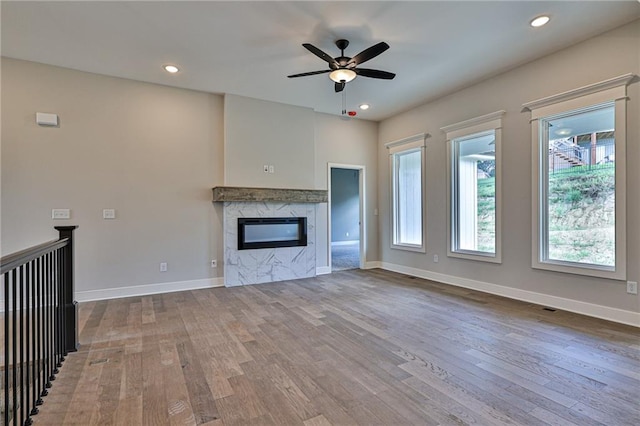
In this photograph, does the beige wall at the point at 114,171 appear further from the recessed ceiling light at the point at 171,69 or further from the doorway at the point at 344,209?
the doorway at the point at 344,209

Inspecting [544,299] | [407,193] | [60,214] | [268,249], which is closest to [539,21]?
[544,299]

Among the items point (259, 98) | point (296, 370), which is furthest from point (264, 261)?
point (296, 370)

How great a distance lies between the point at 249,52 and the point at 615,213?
444 centimetres

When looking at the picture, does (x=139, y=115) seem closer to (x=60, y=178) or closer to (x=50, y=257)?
(x=60, y=178)

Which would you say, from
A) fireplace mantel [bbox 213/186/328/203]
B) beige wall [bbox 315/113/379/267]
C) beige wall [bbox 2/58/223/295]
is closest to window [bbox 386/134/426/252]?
beige wall [bbox 315/113/379/267]

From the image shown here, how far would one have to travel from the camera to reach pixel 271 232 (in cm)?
546

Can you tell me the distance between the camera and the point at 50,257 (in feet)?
7.69

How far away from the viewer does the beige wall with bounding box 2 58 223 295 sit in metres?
3.93

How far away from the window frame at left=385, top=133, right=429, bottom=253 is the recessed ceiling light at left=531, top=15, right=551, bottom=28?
2.41 m

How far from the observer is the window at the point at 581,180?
10.8 ft

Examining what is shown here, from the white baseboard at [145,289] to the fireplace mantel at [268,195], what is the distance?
1333 millimetres

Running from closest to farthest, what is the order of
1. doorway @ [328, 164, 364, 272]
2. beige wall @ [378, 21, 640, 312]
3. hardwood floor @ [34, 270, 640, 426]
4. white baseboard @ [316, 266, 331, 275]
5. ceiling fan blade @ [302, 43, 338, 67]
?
hardwood floor @ [34, 270, 640, 426], ceiling fan blade @ [302, 43, 338, 67], beige wall @ [378, 21, 640, 312], white baseboard @ [316, 266, 331, 275], doorway @ [328, 164, 364, 272]

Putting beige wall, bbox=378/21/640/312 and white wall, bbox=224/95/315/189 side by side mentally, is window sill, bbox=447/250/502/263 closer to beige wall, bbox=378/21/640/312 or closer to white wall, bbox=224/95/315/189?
beige wall, bbox=378/21/640/312

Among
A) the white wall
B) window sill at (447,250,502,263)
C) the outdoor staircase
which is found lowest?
window sill at (447,250,502,263)
